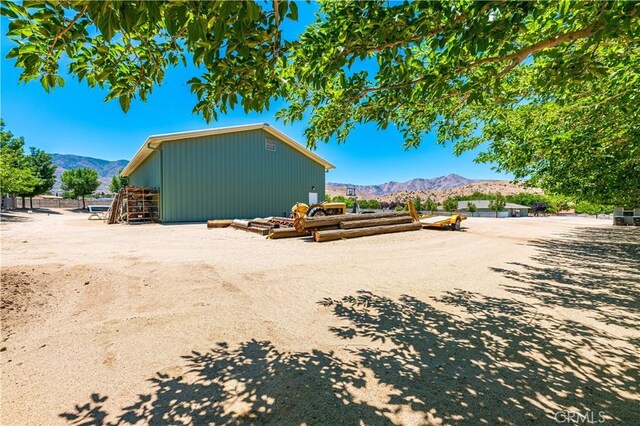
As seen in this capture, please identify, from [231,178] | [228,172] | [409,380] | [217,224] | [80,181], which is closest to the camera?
[409,380]

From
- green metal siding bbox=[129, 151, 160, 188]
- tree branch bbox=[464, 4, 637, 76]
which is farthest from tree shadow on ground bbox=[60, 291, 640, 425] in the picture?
green metal siding bbox=[129, 151, 160, 188]

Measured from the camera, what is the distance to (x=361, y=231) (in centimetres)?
1216

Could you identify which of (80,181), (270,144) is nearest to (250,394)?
(270,144)

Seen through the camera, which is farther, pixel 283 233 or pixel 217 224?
pixel 217 224

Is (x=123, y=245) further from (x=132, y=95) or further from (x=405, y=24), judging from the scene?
(x=405, y=24)

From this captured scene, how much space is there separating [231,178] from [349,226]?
1138 centimetres

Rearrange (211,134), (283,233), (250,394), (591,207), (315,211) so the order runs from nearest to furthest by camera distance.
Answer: (250,394), (283,233), (315,211), (211,134), (591,207)

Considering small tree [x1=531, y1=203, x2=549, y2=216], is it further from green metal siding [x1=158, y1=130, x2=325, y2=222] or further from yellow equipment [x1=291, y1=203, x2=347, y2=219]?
yellow equipment [x1=291, y1=203, x2=347, y2=219]

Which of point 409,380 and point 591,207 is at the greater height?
point 591,207

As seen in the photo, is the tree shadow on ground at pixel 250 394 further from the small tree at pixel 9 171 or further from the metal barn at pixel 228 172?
the small tree at pixel 9 171

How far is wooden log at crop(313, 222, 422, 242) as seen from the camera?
35.8 ft

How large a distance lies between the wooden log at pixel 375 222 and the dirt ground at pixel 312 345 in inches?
233

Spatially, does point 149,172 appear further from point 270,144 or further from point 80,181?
point 80,181

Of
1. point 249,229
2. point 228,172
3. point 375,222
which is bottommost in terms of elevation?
point 249,229
